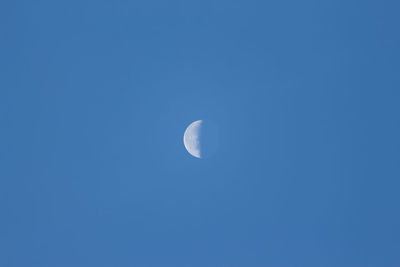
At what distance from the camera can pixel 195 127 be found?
1585 cm

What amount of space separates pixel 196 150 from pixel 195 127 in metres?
0.32

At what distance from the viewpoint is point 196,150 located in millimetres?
15773
